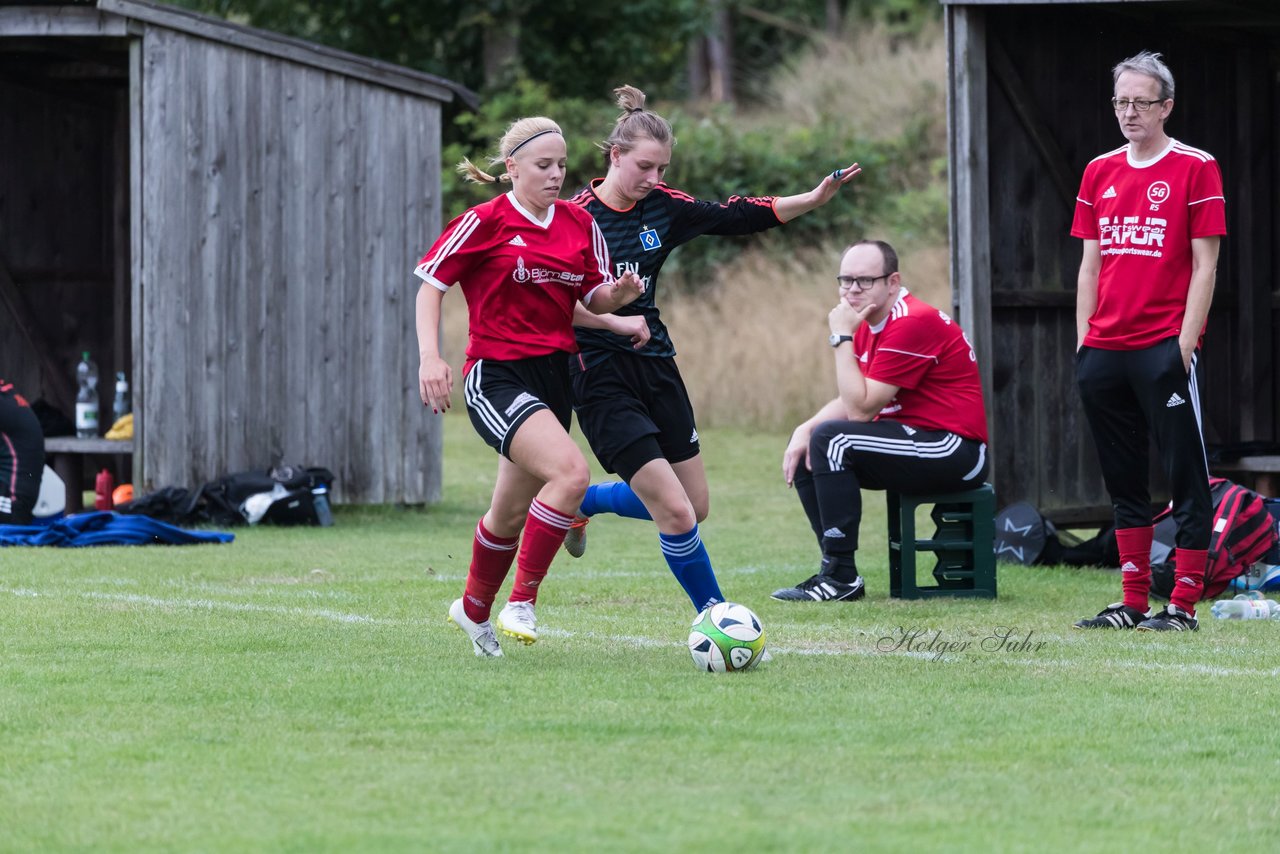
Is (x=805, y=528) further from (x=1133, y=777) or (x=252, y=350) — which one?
(x=1133, y=777)

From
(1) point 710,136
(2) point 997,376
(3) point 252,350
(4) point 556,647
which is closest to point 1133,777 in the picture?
(4) point 556,647

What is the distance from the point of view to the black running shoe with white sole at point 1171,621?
7.27 metres

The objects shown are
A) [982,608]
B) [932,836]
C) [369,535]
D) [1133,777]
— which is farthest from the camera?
[369,535]

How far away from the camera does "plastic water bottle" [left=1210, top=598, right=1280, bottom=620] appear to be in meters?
7.75

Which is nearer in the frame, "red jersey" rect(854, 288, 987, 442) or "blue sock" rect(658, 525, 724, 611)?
"blue sock" rect(658, 525, 724, 611)

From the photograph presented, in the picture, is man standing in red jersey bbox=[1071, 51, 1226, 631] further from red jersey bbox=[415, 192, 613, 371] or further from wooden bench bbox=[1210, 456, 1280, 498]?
→ wooden bench bbox=[1210, 456, 1280, 498]

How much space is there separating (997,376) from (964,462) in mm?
2237

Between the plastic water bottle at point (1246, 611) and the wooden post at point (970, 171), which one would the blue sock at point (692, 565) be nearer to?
the plastic water bottle at point (1246, 611)

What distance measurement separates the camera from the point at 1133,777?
4.51 m

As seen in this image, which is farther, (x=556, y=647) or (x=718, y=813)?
(x=556, y=647)

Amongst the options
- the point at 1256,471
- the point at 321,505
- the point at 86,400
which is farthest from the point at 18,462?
the point at 1256,471

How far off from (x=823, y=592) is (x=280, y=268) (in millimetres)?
6123

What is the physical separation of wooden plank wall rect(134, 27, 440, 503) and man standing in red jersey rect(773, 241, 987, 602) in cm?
551

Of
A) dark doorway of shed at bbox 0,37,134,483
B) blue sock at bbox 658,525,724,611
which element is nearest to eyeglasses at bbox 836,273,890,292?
blue sock at bbox 658,525,724,611
